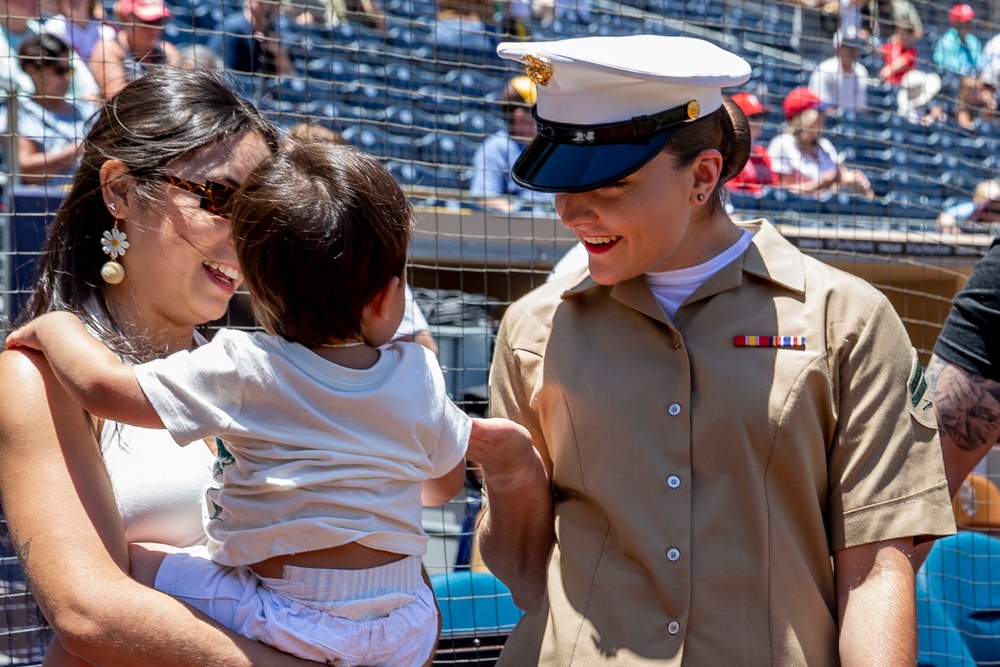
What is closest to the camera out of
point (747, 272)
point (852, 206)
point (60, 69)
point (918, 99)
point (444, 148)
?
point (747, 272)

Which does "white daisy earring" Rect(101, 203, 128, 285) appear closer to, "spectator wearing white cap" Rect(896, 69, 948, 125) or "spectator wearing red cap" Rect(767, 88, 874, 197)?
"spectator wearing red cap" Rect(767, 88, 874, 197)

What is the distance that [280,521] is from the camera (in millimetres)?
1517

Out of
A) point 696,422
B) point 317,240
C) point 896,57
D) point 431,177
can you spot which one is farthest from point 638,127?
point 896,57

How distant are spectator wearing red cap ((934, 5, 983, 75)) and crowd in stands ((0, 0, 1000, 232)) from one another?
2 centimetres

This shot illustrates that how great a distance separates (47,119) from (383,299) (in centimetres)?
326

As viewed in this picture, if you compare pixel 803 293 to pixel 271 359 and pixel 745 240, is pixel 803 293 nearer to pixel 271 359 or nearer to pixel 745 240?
pixel 745 240

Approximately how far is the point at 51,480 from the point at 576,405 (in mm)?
851

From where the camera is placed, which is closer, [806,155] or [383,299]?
[383,299]

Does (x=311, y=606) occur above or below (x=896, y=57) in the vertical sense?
above

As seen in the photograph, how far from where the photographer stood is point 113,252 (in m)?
1.83

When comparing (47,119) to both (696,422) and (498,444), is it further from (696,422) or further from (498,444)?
(696,422)

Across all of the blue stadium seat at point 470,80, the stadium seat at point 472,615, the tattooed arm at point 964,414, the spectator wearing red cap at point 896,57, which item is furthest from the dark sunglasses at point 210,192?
the spectator wearing red cap at point 896,57

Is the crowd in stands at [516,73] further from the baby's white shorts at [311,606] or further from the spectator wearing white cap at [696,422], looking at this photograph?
the baby's white shorts at [311,606]

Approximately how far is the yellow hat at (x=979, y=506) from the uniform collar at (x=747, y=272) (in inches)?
127
